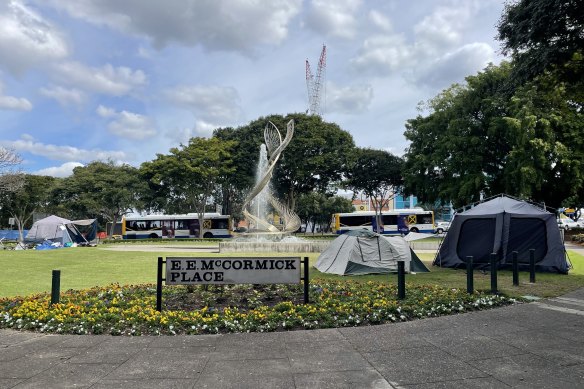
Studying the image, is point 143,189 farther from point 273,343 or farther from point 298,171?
point 273,343

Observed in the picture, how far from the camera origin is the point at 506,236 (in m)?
14.8

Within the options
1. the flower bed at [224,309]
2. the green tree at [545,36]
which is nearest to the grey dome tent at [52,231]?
the flower bed at [224,309]

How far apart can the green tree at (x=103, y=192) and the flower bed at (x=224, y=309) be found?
1594 inches

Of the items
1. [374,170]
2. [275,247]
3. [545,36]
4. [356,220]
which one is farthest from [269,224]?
[356,220]

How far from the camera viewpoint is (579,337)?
6.19 metres

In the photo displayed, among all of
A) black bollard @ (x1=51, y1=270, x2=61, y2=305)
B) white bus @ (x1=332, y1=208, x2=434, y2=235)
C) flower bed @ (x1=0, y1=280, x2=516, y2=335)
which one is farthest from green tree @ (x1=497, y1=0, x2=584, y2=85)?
white bus @ (x1=332, y1=208, x2=434, y2=235)

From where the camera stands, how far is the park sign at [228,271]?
795 centimetres

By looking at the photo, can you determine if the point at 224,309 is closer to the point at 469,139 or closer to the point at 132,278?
the point at 132,278

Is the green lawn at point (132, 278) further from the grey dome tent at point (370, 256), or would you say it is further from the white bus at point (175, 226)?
the white bus at point (175, 226)

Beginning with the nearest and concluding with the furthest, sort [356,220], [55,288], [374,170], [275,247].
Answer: [55,288]
[275,247]
[374,170]
[356,220]

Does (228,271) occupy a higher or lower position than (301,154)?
lower

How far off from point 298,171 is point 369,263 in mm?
26559

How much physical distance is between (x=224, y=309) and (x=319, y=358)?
2.90 m

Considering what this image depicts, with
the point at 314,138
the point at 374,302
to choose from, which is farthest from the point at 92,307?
the point at 314,138
